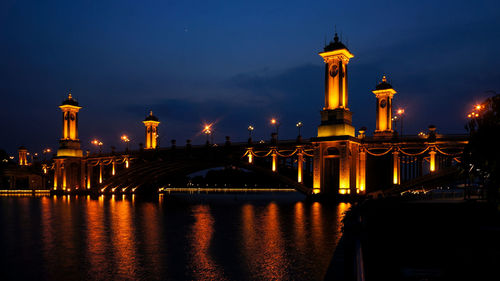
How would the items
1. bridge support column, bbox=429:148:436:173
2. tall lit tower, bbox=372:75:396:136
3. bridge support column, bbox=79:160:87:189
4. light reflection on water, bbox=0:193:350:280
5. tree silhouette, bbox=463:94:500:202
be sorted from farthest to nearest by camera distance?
bridge support column, bbox=79:160:87:189 → tall lit tower, bbox=372:75:396:136 → bridge support column, bbox=429:148:436:173 → light reflection on water, bbox=0:193:350:280 → tree silhouette, bbox=463:94:500:202

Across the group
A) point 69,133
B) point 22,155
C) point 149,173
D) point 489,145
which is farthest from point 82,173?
point 489,145

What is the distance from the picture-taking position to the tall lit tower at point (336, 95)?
178ft

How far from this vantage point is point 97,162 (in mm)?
93000

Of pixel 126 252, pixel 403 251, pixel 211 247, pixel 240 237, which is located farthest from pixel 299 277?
pixel 240 237

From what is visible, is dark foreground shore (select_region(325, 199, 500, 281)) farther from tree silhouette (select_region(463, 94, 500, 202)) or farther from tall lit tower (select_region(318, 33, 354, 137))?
tall lit tower (select_region(318, 33, 354, 137))

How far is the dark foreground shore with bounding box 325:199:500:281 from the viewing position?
29.4 feet

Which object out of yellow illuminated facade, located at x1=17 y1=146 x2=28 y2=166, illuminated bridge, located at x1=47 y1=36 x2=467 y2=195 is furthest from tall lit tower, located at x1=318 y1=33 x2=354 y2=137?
yellow illuminated facade, located at x1=17 y1=146 x2=28 y2=166

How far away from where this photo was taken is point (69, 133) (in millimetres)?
97062

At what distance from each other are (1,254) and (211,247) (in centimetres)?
874

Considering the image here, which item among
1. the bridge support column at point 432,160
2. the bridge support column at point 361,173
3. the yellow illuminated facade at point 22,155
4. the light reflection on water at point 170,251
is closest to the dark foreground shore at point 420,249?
the light reflection on water at point 170,251

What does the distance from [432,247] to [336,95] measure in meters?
40.7

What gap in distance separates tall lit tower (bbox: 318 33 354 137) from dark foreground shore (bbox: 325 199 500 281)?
27.1 meters

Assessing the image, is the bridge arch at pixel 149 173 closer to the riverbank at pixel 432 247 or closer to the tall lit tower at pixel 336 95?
the tall lit tower at pixel 336 95

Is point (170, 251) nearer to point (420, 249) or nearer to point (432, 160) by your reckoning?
point (420, 249)
